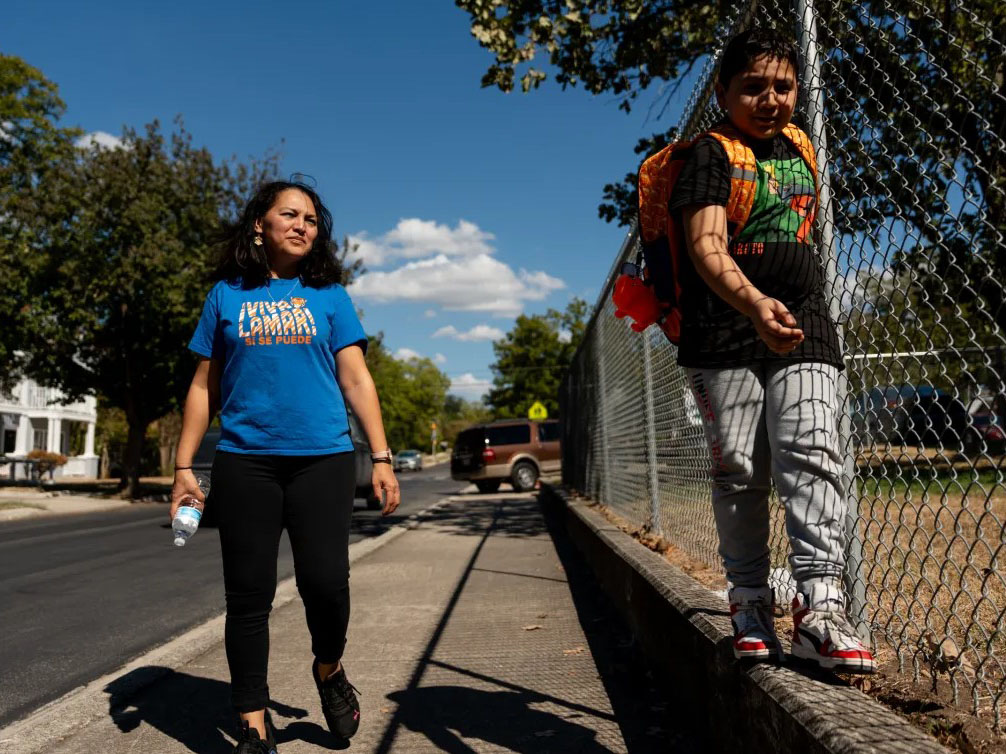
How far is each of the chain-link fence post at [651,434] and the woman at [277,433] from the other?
9.52ft

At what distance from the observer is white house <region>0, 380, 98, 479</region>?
46.9 m

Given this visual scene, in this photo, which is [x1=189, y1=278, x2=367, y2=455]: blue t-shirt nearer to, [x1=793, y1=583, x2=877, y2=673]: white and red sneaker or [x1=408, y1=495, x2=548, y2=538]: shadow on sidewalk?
[x1=793, y1=583, x2=877, y2=673]: white and red sneaker

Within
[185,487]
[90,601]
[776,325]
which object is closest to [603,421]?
[90,601]

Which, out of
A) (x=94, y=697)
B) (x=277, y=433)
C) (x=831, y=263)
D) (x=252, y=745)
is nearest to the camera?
(x=831, y=263)

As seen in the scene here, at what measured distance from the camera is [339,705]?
2.98 metres

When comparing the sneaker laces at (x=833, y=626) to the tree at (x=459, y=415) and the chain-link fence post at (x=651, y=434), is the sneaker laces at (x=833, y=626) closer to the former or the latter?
the chain-link fence post at (x=651, y=434)

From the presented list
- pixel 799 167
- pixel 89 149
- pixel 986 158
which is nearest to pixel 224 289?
pixel 799 167

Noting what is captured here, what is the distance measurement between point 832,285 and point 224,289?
1992 mm

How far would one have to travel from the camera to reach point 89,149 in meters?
22.9

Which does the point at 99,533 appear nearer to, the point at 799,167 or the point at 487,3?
the point at 487,3

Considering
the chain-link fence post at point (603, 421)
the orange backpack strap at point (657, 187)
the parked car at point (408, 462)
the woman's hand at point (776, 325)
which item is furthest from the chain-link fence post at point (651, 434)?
the parked car at point (408, 462)

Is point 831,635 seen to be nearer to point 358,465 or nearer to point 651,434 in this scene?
point 651,434

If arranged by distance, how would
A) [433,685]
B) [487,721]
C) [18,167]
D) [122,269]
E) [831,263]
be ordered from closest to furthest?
[831,263] < [487,721] < [433,685] < [122,269] < [18,167]

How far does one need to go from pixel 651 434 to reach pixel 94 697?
3.64 m
